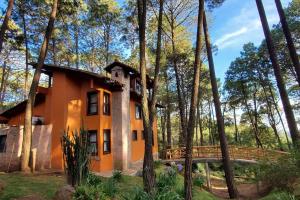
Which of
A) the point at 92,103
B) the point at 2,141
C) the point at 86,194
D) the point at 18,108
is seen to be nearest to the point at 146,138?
the point at 86,194

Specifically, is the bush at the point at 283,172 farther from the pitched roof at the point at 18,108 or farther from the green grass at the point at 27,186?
the pitched roof at the point at 18,108

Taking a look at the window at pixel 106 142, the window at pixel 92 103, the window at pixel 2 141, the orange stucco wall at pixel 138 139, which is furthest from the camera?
the orange stucco wall at pixel 138 139

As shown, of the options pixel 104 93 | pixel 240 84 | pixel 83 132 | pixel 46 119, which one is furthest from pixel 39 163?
pixel 240 84

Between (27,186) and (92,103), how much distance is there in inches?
289

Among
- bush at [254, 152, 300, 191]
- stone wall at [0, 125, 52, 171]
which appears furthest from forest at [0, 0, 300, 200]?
stone wall at [0, 125, 52, 171]

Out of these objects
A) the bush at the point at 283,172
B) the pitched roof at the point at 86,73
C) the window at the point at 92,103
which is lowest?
the bush at the point at 283,172

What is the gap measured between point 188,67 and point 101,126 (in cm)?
1469

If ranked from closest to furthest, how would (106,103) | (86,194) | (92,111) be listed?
(86,194) < (92,111) < (106,103)

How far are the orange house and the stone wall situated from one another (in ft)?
1.07

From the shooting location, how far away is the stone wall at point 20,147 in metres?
13.2

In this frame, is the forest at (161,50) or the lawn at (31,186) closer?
the lawn at (31,186)

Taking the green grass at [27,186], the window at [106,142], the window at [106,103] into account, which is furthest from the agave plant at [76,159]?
the window at [106,103]

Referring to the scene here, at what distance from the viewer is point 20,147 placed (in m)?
13.5

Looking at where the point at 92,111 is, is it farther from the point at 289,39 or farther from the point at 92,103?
the point at 289,39
